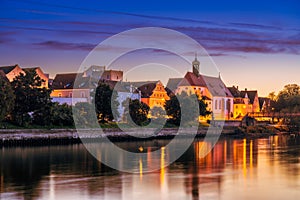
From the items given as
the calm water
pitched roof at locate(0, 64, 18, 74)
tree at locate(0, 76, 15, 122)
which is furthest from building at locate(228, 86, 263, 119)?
the calm water

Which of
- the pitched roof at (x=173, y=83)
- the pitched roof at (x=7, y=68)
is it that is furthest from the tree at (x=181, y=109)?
the pitched roof at (x=173, y=83)

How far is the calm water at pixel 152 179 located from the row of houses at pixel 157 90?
134 feet

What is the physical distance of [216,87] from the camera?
135m

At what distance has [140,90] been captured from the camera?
112250 millimetres

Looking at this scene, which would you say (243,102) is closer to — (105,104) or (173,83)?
(173,83)

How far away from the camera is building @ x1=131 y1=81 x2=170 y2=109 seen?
109312 mm

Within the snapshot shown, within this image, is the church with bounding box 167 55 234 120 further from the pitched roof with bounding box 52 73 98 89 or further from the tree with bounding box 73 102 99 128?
the tree with bounding box 73 102 99 128

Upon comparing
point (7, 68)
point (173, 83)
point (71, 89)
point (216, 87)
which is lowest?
point (71, 89)

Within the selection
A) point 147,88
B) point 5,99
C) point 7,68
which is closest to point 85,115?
point 5,99

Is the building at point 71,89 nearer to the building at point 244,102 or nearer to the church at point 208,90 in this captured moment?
the church at point 208,90

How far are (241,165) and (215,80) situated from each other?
101 metres

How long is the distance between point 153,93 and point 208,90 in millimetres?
24396

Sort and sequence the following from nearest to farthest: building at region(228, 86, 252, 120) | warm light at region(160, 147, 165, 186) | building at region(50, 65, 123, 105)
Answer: warm light at region(160, 147, 165, 186), building at region(50, 65, 123, 105), building at region(228, 86, 252, 120)

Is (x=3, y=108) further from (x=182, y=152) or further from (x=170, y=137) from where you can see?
(x=170, y=137)
